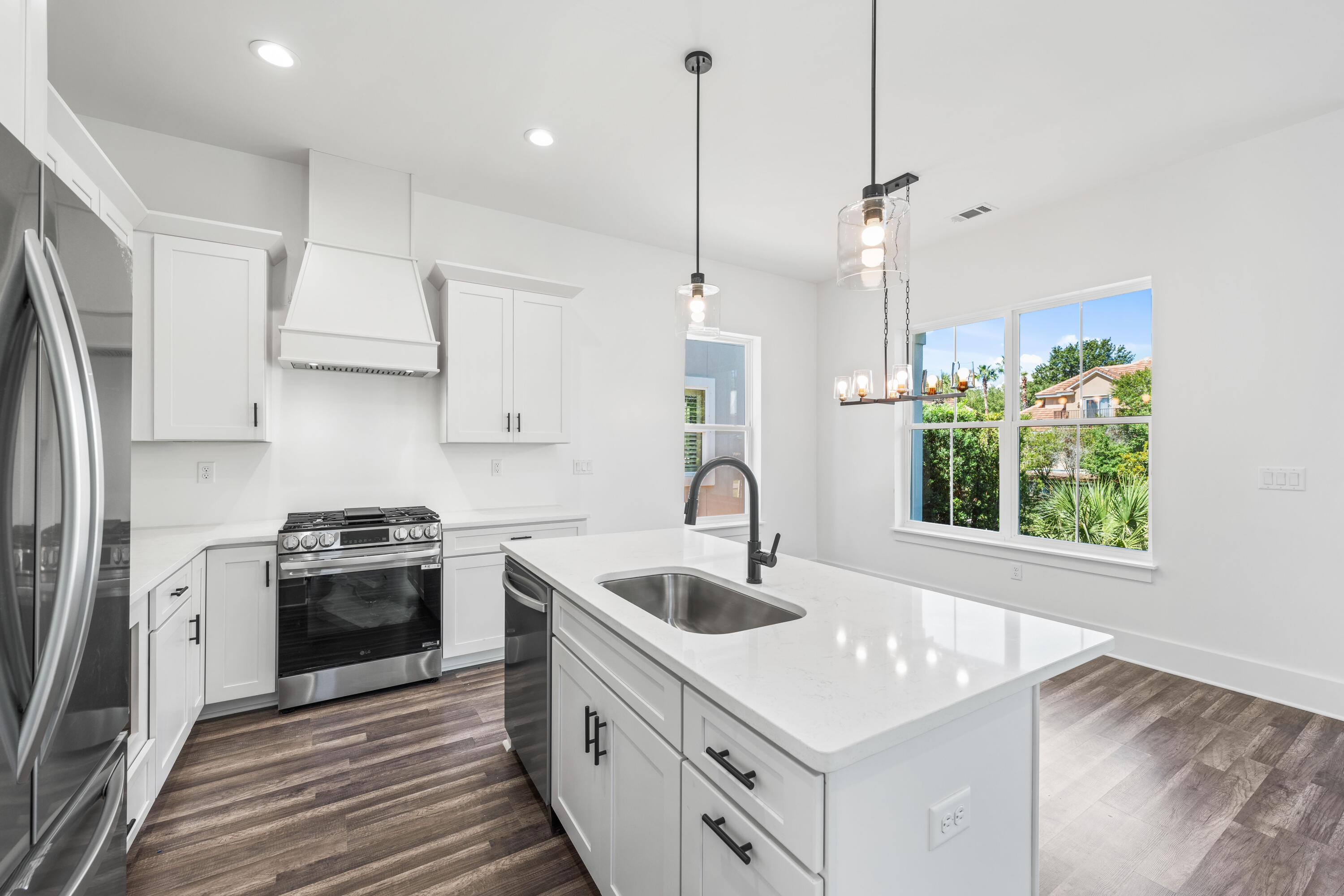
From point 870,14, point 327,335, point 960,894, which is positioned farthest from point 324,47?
point 960,894

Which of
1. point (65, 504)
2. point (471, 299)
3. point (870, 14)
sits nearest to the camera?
point (65, 504)

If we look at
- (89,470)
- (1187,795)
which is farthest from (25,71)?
(1187,795)

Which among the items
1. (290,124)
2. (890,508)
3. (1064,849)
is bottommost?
(1064,849)

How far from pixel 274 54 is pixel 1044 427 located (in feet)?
15.8

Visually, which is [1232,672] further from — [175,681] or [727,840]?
[175,681]

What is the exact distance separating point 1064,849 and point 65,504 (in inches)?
106

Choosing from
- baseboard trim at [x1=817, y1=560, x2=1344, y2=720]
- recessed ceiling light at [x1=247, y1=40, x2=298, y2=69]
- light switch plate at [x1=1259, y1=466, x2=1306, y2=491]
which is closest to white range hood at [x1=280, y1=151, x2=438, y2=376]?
recessed ceiling light at [x1=247, y1=40, x2=298, y2=69]

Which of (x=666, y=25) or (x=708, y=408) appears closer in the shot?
(x=666, y=25)

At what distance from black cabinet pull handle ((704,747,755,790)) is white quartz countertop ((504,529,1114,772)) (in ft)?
0.35

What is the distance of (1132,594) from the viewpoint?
141 inches

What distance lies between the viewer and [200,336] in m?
2.85

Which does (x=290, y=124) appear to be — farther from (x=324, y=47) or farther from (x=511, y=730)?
(x=511, y=730)

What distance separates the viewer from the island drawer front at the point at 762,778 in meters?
0.89

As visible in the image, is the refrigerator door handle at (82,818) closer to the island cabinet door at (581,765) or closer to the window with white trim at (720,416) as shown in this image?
the island cabinet door at (581,765)
